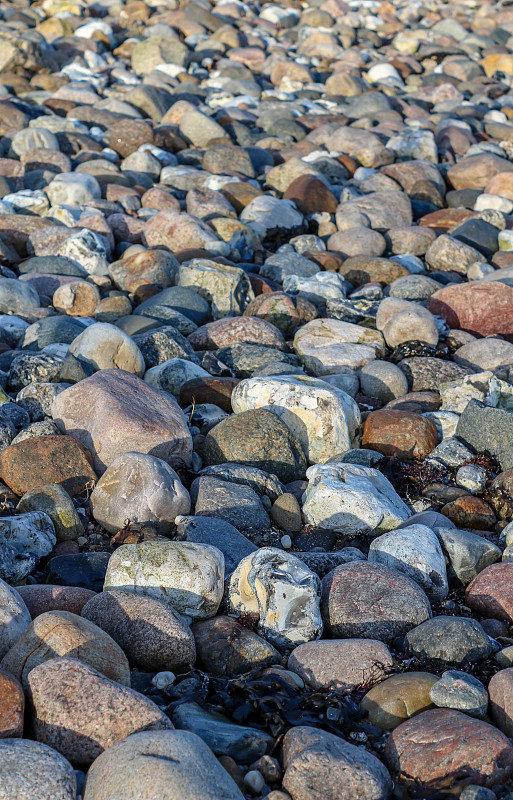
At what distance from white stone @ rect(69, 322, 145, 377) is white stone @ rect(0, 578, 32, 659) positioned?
10.6 feet

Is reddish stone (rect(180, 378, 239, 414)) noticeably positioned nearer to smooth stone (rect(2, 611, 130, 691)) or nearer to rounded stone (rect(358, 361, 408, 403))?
rounded stone (rect(358, 361, 408, 403))

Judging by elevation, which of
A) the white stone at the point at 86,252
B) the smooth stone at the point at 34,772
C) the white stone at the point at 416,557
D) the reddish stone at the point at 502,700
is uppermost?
the smooth stone at the point at 34,772

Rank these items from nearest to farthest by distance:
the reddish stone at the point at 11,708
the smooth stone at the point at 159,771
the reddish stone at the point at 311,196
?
the smooth stone at the point at 159,771 → the reddish stone at the point at 11,708 → the reddish stone at the point at 311,196

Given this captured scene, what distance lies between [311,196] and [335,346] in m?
4.96

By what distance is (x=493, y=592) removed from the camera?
4.82 m

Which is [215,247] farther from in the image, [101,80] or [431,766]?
[101,80]

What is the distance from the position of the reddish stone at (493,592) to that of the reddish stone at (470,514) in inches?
35.7

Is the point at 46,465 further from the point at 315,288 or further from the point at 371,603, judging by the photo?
the point at 315,288

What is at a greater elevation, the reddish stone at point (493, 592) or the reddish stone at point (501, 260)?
the reddish stone at point (493, 592)

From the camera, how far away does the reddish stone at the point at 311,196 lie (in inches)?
487

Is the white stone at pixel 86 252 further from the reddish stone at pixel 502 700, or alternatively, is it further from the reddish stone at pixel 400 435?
the reddish stone at pixel 502 700

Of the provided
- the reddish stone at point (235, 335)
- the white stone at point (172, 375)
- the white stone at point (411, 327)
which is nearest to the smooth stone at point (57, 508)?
the white stone at point (172, 375)

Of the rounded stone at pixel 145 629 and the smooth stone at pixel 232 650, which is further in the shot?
the smooth stone at pixel 232 650

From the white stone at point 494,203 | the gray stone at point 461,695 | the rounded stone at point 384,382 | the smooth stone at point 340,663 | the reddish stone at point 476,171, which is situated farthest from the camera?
the reddish stone at point 476,171
